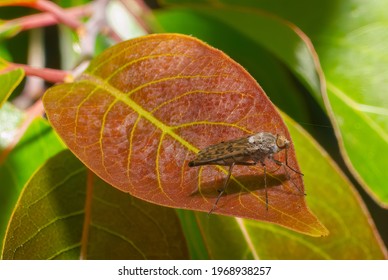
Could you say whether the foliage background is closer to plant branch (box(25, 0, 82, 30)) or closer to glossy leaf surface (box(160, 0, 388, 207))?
glossy leaf surface (box(160, 0, 388, 207))

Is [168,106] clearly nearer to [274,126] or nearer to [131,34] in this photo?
[274,126]

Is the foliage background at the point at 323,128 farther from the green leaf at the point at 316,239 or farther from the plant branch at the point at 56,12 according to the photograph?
the plant branch at the point at 56,12

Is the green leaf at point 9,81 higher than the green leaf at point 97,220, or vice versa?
the green leaf at point 9,81

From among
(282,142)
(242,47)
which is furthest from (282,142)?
(242,47)

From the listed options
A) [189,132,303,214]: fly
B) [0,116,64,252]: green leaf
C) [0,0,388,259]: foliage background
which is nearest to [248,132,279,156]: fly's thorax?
[189,132,303,214]: fly

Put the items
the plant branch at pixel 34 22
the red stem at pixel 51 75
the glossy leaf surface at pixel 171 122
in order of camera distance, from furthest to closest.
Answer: the plant branch at pixel 34 22
the red stem at pixel 51 75
the glossy leaf surface at pixel 171 122

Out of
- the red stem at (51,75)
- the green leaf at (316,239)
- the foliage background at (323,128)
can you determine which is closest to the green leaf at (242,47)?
the foliage background at (323,128)
